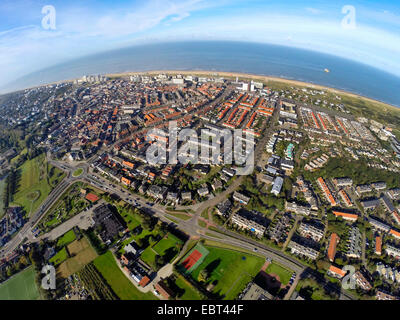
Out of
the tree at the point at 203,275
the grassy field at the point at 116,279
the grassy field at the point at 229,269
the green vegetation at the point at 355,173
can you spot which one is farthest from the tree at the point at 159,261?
the green vegetation at the point at 355,173

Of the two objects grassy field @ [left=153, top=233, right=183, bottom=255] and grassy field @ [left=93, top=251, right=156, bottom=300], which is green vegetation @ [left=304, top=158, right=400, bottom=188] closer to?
grassy field @ [left=153, top=233, right=183, bottom=255]

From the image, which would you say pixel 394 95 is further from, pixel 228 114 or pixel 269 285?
pixel 269 285

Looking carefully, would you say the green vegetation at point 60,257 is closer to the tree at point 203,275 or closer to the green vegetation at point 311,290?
the tree at point 203,275

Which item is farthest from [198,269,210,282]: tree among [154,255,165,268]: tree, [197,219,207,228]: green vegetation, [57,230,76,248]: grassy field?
[57,230,76,248]: grassy field

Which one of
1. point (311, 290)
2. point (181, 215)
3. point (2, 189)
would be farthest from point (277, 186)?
point (2, 189)

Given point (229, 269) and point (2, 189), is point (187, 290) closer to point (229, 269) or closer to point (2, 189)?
point (229, 269)

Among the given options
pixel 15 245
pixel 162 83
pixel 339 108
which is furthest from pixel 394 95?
pixel 15 245
